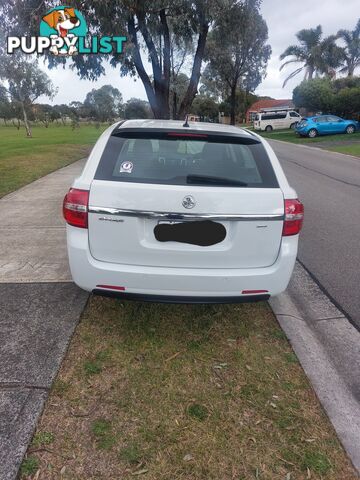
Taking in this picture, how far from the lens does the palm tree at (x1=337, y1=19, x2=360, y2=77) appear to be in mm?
45719

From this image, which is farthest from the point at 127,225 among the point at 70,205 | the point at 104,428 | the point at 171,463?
the point at 171,463

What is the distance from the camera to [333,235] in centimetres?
605

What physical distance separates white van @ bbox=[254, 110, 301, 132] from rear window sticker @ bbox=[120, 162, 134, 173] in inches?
1689

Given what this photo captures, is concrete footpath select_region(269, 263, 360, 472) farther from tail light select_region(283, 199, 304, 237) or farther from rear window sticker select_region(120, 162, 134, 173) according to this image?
rear window sticker select_region(120, 162, 134, 173)

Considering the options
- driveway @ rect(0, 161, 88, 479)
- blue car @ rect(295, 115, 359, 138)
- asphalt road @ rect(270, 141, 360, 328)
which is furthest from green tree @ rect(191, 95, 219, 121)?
driveway @ rect(0, 161, 88, 479)

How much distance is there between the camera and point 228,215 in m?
2.64

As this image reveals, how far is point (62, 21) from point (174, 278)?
14505 mm

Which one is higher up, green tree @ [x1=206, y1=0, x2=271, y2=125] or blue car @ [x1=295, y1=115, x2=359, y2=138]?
green tree @ [x1=206, y1=0, x2=271, y2=125]

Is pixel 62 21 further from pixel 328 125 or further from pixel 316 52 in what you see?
pixel 316 52

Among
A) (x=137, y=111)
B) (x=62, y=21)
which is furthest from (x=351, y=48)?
(x=62, y=21)

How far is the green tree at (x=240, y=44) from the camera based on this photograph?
16641 millimetres

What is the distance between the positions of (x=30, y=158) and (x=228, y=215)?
1395cm

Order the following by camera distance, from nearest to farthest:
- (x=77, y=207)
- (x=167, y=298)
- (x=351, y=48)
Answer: (x=77, y=207) → (x=167, y=298) → (x=351, y=48)

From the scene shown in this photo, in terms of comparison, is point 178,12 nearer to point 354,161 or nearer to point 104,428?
point 354,161
